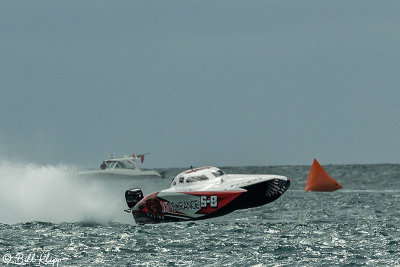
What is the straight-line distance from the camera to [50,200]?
3556 centimetres

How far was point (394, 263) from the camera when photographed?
19766mm

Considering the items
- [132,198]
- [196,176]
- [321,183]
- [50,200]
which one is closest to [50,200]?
[50,200]

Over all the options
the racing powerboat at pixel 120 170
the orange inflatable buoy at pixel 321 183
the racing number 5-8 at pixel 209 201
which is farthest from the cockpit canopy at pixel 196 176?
the racing powerboat at pixel 120 170

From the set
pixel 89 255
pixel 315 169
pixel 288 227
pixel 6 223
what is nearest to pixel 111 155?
pixel 315 169

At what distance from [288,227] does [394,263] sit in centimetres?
838

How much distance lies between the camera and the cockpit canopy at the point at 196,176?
2989 cm

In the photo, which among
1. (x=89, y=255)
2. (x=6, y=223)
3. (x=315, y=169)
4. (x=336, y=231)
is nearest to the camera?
(x=89, y=255)

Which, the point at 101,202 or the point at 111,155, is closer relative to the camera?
the point at 101,202

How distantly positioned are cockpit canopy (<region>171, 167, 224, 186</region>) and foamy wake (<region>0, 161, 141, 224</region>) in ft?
12.2

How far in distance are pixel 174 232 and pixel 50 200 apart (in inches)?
422

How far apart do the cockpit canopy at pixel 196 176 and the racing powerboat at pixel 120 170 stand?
117 feet

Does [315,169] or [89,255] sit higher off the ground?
[315,169]

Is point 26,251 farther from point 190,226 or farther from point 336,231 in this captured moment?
point 336,231

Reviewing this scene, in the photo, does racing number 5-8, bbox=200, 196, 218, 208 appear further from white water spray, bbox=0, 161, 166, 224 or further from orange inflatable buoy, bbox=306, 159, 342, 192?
orange inflatable buoy, bbox=306, 159, 342, 192
